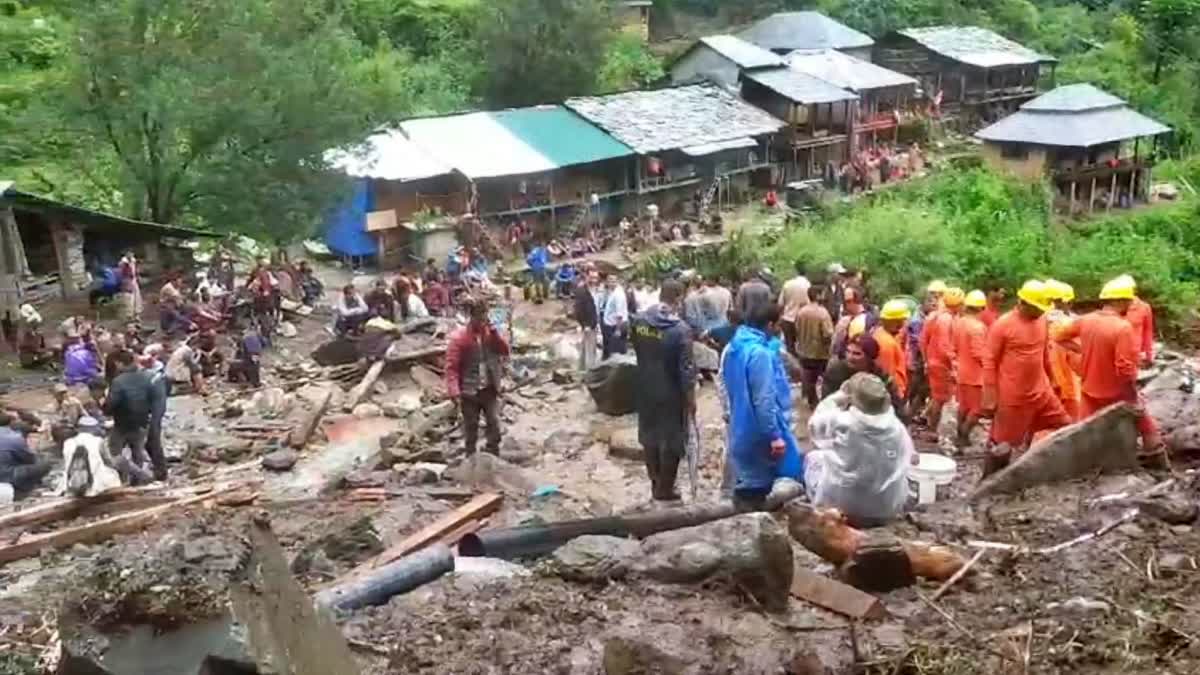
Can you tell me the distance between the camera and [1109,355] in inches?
353

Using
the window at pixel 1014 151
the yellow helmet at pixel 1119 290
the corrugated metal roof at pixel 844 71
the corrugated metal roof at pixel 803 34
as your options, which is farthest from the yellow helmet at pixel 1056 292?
the corrugated metal roof at pixel 803 34

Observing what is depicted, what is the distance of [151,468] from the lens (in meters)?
12.1

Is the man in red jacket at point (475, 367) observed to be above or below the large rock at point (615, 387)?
above

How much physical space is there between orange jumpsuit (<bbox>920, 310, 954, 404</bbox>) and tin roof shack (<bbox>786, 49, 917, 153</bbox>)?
98.3 ft

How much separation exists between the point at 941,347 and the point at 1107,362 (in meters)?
2.47

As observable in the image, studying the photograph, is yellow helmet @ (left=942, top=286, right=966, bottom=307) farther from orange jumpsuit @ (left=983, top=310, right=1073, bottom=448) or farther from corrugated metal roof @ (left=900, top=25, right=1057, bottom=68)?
corrugated metal roof @ (left=900, top=25, right=1057, bottom=68)

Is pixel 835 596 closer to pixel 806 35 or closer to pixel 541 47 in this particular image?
pixel 541 47

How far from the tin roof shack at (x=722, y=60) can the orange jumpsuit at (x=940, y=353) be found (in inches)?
1141

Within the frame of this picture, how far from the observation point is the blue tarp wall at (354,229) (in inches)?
1119

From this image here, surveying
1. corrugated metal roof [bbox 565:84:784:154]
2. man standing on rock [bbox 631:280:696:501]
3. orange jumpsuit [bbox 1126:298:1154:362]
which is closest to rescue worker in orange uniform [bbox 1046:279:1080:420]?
orange jumpsuit [bbox 1126:298:1154:362]

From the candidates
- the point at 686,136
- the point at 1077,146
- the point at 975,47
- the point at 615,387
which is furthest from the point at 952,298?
the point at 975,47

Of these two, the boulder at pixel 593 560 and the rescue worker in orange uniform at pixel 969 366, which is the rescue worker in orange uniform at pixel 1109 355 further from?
the boulder at pixel 593 560

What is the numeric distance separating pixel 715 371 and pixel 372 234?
1507 cm

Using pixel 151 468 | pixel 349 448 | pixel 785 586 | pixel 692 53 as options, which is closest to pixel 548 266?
pixel 349 448
